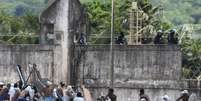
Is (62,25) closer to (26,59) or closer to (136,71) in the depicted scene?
(26,59)

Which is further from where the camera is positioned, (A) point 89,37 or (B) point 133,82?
(A) point 89,37

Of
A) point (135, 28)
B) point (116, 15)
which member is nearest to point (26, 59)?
point (135, 28)

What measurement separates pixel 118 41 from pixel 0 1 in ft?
316

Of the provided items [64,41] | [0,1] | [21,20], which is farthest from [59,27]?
[0,1]

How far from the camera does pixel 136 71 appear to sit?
3244 centimetres

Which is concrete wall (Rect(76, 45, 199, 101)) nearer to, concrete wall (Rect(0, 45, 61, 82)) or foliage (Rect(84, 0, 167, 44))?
concrete wall (Rect(0, 45, 61, 82))

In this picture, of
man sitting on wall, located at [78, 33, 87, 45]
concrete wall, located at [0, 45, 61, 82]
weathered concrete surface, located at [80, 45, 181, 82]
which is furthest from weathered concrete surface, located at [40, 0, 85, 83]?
weathered concrete surface, located at [80, 45, 181, 82]

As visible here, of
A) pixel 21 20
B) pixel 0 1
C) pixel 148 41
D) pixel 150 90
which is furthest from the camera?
pixel 0 1

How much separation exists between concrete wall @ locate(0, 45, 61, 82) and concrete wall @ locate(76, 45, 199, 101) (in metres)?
1.36

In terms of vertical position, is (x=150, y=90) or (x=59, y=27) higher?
(x=59, y=27)

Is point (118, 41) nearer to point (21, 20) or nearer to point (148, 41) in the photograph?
point (148, 41)

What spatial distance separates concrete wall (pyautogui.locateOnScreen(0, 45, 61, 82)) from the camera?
33.2 meters

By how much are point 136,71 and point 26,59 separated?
4.42 metres

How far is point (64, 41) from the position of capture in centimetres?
3331
